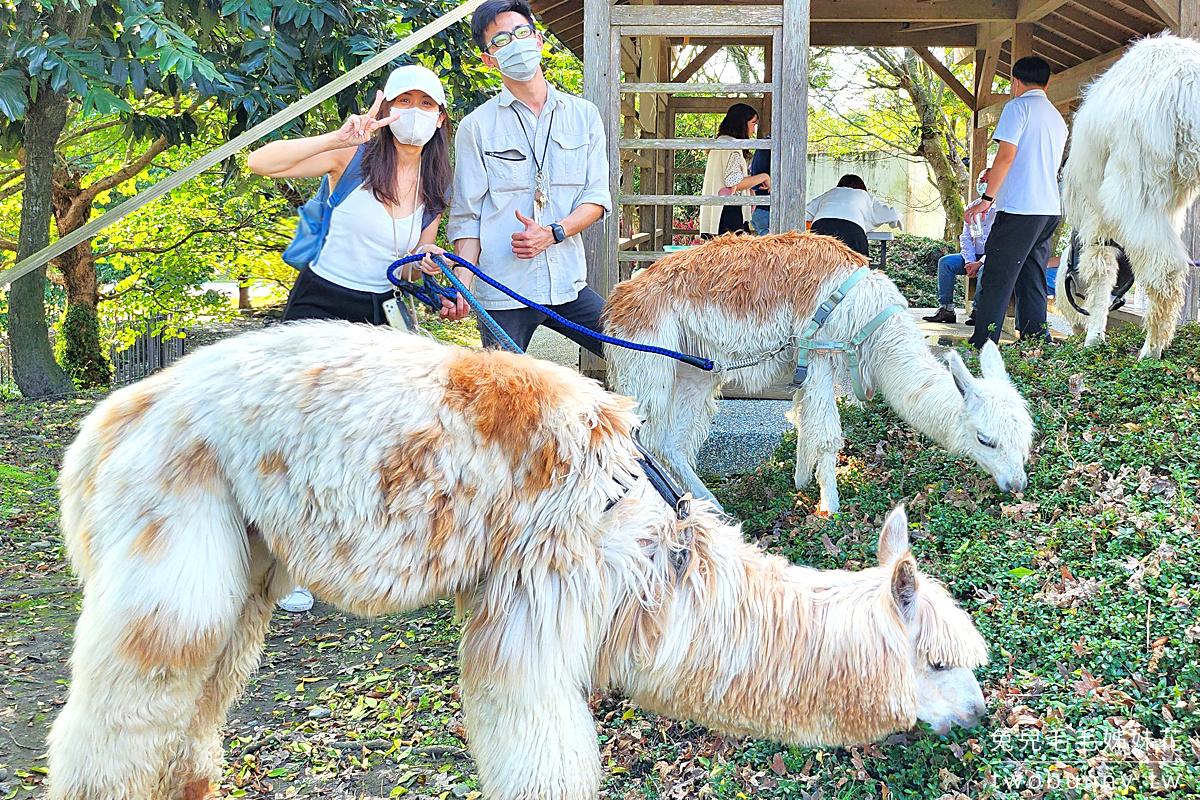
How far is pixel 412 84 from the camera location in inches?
153

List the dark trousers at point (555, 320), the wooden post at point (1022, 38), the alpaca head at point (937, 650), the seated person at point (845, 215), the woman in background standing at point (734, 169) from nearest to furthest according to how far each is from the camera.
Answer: the alpaca head at point (937, 650) → the dark trousers at point (555, 320) → the woman in background standing at point (734, 169) → the seated person at point (845, 215) → the wooden post at point (1022, 38)

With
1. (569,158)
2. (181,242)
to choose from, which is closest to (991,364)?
(569,158)

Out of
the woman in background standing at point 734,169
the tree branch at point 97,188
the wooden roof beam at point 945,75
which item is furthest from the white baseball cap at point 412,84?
the wooden roof beam at point 945,75

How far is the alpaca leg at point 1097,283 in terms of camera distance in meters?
6.13

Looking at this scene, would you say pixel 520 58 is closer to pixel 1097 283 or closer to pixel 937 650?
pixel 937 650

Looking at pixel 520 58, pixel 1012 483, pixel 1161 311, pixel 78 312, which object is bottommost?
pixel 1012 483

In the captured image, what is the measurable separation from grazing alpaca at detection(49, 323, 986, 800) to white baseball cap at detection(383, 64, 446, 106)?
1.86 meters

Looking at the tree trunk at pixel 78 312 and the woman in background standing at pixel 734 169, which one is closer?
the woman in background standing at pixel 734 169

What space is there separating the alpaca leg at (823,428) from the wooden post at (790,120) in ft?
6.56

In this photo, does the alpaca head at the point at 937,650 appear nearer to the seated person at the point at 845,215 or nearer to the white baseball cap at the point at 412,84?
the white baseball cap at the point at 412,84

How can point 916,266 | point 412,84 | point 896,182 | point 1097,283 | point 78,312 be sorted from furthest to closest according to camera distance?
point 896,182 → point 916,266 → point 78,312 → point 1097,283 → point 412,84

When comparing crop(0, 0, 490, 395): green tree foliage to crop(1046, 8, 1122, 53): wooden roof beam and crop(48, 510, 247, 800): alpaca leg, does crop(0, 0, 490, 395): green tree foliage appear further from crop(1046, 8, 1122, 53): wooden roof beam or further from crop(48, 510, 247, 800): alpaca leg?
crop(1046, 8, 1122, 53): wooden roof beam

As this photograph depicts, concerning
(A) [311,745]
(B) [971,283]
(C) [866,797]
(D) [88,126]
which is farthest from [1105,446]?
(D) [88,126]

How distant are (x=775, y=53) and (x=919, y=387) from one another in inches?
120
